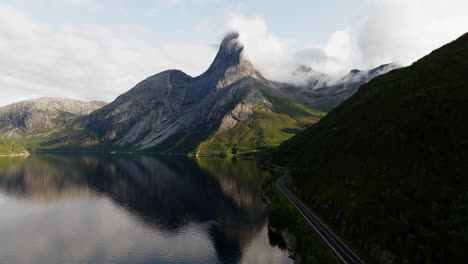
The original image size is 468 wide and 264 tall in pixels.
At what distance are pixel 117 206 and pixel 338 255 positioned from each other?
10622cm

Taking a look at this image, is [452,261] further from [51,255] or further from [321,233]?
[51,255]

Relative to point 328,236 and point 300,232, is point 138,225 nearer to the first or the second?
point 300,232

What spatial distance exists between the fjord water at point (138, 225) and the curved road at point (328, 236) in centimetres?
1126

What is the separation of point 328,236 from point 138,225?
66204 millimetres

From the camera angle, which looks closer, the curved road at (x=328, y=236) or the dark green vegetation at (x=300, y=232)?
the curved road at (x=328, y=236)

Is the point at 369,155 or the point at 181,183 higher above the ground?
the point at 369,155

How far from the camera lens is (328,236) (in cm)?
7344

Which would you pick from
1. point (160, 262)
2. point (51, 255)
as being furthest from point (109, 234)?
point (160, 262)

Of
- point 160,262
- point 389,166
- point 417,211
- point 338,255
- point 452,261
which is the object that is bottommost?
point 160,262

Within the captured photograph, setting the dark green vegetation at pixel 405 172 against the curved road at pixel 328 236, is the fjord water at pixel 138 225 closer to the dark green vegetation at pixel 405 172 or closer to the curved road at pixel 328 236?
the curved road at pixel 328 236

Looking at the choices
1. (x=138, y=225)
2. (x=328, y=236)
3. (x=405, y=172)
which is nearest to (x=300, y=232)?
(x=328, y=236)

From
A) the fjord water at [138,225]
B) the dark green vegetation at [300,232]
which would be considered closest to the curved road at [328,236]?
the dark green vegetation at [300,232]

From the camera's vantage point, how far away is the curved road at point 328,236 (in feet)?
200

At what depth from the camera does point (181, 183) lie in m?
193
